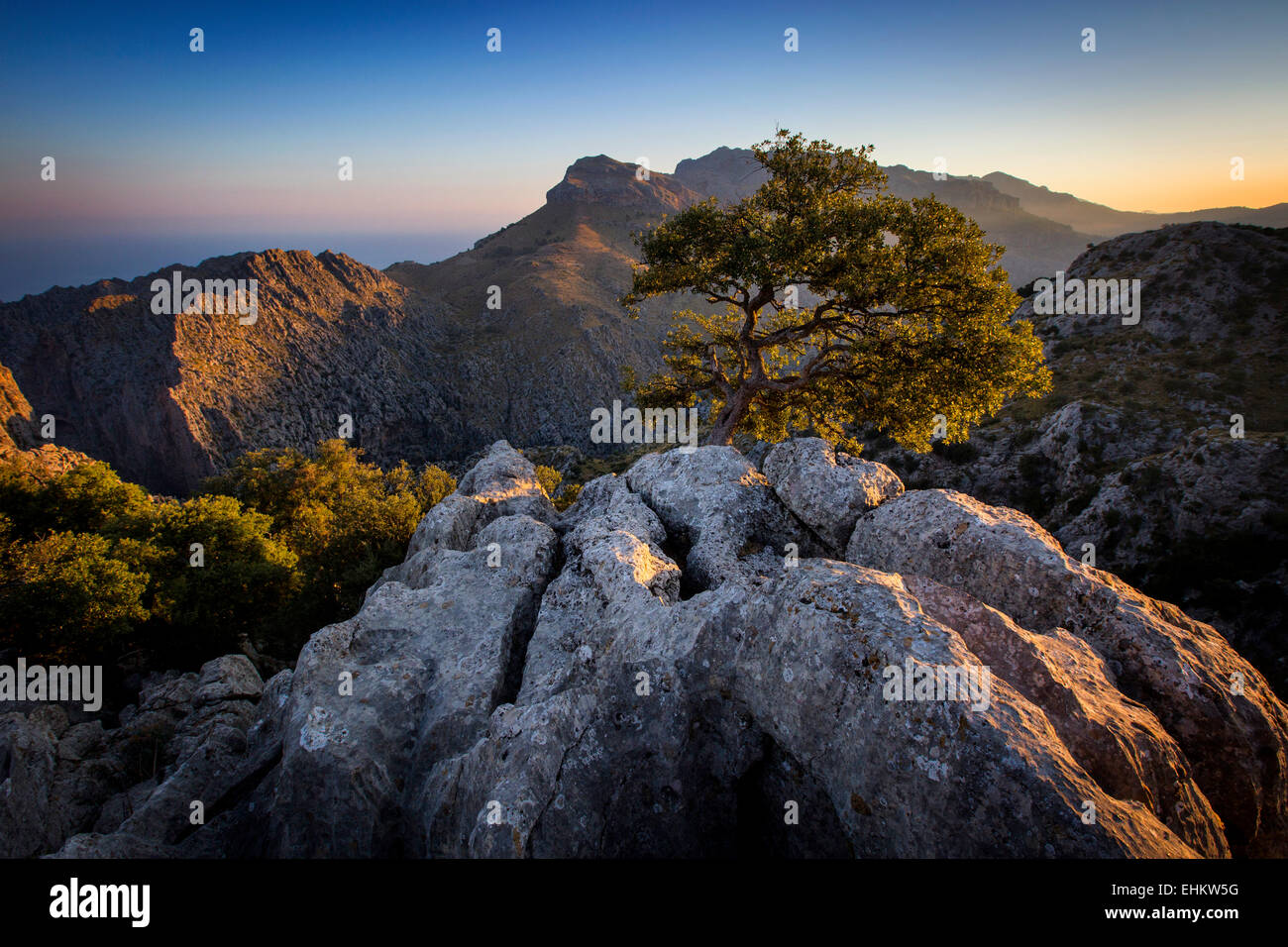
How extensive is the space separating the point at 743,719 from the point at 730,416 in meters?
16.7

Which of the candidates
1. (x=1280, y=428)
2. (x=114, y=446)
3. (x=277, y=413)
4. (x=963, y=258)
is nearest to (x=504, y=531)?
(x=963, y=258)

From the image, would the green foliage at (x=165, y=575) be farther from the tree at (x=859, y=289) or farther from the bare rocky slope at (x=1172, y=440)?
the bare rocky slope at (x=1172, y=440)

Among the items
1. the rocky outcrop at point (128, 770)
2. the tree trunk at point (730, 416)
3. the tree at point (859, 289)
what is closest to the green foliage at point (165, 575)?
the rocky outcrop at point (128, 770)

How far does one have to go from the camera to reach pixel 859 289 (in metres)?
18.5

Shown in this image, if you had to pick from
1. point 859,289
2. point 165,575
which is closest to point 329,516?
point 165,575

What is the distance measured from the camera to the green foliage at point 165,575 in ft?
80.5

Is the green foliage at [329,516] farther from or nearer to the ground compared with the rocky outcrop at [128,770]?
farther from the ground

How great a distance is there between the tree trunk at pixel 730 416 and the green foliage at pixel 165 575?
1741 cm

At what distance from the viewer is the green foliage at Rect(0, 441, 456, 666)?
2455cm

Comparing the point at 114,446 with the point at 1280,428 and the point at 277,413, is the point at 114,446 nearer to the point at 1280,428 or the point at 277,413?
the point at 277,413

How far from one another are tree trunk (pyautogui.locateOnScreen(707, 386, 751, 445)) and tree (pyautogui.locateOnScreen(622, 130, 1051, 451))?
0.07m
